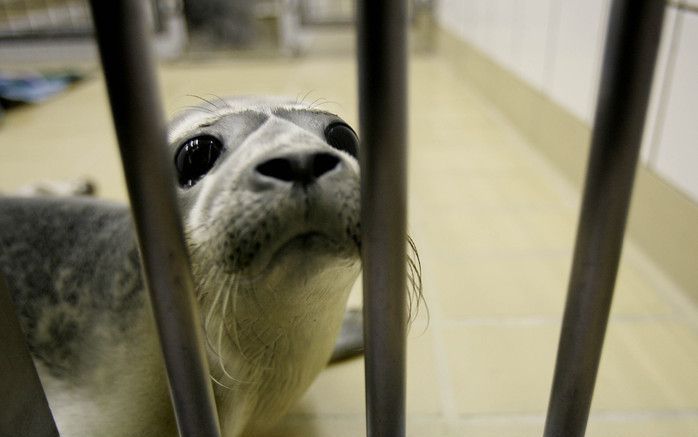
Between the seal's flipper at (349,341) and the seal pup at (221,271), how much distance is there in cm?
25

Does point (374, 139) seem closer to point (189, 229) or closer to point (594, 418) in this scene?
point (189, 229)

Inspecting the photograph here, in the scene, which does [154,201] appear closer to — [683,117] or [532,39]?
[683,117]

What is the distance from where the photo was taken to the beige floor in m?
1.05

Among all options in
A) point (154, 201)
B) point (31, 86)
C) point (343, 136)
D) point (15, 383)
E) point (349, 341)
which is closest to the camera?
point (154, 201)

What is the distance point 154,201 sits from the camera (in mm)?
449

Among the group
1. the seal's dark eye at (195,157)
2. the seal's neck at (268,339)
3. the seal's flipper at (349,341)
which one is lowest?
the seal's flipper at (349,341)

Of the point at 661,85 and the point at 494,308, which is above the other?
the point at 661,85

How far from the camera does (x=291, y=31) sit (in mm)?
4730

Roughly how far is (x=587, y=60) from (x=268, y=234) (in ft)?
5.02

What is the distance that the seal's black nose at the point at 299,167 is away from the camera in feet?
1.94

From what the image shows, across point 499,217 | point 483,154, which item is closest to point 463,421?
point 499,217

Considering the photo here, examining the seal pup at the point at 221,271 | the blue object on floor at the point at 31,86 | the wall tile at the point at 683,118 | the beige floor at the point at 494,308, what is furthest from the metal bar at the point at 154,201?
the blue object on floor at the point at 31,86

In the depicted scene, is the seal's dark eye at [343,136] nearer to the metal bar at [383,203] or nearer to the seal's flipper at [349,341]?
the metal bar at [383,203]

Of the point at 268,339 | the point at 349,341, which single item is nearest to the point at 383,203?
the point at 268,339
